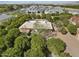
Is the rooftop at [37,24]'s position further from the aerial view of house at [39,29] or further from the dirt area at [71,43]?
the dirt area at [71,43]

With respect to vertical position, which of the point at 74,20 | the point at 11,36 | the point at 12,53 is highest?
the point at 74,20

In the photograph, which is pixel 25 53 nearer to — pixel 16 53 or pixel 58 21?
pixel 16 53

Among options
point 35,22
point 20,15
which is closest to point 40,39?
point 35,22

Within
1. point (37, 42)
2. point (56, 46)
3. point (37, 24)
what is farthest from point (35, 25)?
point (56, 46)

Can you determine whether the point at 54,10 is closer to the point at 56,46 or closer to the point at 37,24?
the point at 37,24

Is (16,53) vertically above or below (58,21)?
below

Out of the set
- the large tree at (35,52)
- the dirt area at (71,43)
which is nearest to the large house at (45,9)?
the dirt area at (71,43)

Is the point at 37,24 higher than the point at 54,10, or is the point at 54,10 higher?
the point at 54,10
